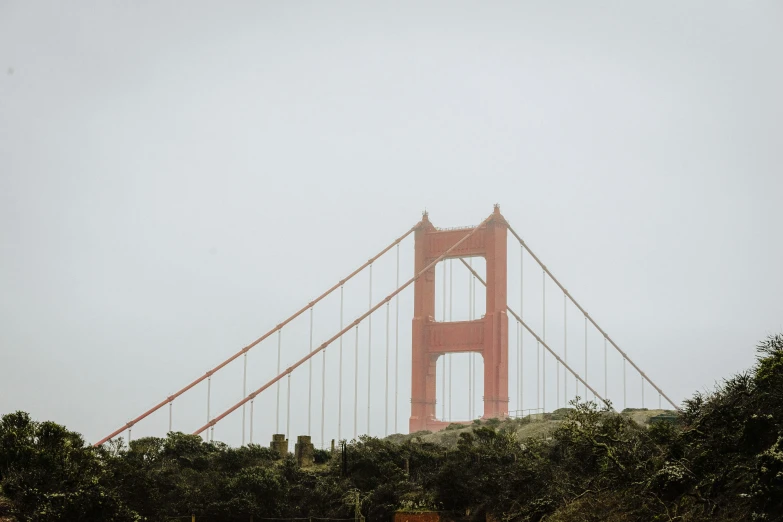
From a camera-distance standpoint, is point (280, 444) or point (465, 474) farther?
point (280, 444)

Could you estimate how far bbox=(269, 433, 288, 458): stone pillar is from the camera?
6183 cm

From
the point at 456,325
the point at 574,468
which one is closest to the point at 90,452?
the point at 574,468

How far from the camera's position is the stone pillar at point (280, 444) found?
203ft

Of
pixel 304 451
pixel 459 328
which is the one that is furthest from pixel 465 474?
pixel 459 328

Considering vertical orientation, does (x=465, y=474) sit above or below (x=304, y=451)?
below

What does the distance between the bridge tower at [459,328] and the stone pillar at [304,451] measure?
25.2 metres

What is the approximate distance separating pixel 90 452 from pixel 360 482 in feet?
44.4

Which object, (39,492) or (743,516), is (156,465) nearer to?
(39,492)

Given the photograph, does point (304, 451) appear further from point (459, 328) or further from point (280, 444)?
point (459, 328)

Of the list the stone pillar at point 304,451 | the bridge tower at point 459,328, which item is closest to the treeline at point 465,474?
the stone pillar at point 304,451

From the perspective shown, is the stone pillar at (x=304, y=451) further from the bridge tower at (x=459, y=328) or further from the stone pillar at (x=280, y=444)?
the bridge tower at (x=459, y=328)

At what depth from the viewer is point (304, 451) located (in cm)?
5947

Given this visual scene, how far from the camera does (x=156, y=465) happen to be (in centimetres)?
5281

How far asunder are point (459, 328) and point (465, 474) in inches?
1666
